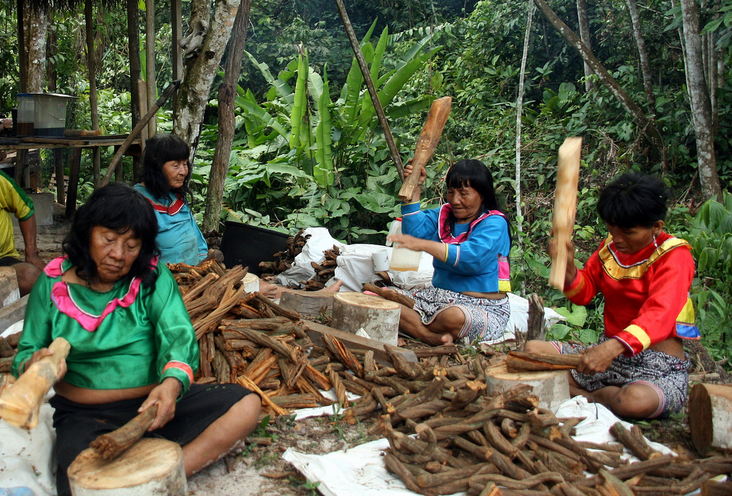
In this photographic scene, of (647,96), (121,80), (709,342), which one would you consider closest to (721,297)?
(709,342)

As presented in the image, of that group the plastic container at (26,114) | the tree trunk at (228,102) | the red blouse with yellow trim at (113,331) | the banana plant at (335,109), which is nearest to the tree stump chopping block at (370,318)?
the red blouse with yellow trim at (113,331)

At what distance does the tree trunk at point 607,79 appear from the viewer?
601cm

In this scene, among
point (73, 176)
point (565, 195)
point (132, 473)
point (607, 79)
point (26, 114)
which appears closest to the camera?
point (132, 473)

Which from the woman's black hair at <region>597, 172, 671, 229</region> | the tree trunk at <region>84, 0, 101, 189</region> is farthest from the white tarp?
the tree trunk at <region>84, 0, 101, 189</region>

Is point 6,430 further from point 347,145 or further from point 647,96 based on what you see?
point 647,96

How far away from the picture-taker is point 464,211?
386 cm

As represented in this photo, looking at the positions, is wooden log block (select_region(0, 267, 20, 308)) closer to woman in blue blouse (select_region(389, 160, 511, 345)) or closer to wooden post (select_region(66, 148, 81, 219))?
woman in blue blouse (select_region(389, 160, 511, 345))

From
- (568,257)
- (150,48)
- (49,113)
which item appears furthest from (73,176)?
(568,257)

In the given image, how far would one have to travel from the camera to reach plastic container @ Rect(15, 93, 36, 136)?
19.3ft

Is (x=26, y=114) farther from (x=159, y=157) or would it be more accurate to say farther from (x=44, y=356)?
(x=44, y=356)

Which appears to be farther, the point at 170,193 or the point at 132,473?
the point at 170,193

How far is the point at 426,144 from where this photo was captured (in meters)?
4.09

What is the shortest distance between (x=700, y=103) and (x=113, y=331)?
5730mm

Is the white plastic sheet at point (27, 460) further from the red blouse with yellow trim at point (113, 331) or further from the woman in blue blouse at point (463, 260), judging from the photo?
the woman in blue blouse at point (463, 260)
